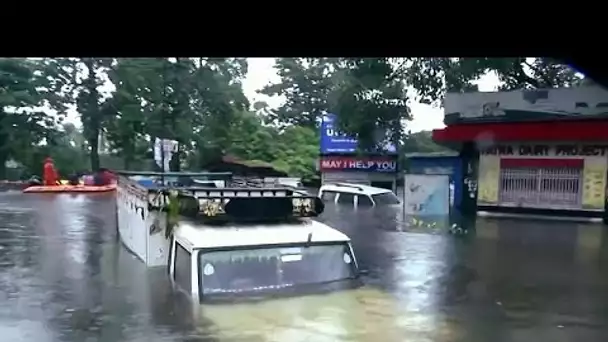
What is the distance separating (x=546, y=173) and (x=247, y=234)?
561 inches

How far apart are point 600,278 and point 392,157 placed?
21.3 metres

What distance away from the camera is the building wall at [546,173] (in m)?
20.3

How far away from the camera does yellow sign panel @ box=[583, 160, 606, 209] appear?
20103 millimetres

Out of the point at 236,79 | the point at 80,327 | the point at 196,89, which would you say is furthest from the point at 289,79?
the point at 80,327

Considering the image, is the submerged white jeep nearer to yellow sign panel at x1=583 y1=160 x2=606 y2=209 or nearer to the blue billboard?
yellow sign panel at x1=583 y1=160 x2=606 y2=209

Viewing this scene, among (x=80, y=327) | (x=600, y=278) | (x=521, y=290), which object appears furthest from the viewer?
(x=600, y=278)

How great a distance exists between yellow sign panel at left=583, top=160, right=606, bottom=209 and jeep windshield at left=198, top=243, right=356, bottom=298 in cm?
1343

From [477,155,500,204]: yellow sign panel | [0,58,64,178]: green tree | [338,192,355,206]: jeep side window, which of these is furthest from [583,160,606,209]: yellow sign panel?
[0,58,64,178]: green tree

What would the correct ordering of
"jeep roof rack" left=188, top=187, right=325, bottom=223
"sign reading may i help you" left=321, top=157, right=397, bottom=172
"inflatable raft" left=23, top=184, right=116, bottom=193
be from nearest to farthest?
"jeep roof rack" left=188, top=187, right=325, bottom=223 < "inflatable raft" left=23, top=184, right=116, bottom=193 < "sign reading may i help you" left=321, top=157, right=397, bottom=172

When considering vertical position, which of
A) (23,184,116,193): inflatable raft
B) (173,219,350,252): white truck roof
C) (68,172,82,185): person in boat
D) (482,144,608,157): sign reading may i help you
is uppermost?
(482,144,608,157): sign reading may i help you

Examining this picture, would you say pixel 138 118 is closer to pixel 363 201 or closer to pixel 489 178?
pixel 363 201
